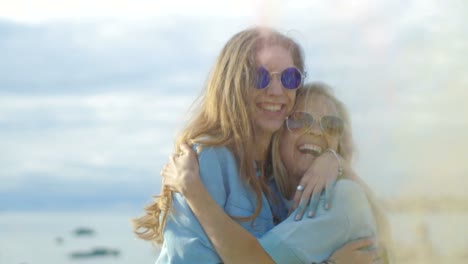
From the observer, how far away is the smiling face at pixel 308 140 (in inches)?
143

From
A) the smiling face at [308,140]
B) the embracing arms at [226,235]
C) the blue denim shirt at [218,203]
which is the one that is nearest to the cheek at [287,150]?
the smiling face at [308,140]

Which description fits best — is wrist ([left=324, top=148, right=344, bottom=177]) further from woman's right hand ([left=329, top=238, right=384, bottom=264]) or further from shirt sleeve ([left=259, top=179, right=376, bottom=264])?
woman's right hand ([left=329, top=238, right=384, bottom=264])

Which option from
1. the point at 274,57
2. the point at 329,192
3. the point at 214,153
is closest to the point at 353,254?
the point at 329,192

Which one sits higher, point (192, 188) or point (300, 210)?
point (192, 188)

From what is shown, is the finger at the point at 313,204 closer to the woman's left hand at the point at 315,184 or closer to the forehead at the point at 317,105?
the woman's left hand at the point at 315,184

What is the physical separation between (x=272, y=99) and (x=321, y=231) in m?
0.70

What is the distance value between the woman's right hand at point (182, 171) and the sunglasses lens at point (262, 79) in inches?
17.5

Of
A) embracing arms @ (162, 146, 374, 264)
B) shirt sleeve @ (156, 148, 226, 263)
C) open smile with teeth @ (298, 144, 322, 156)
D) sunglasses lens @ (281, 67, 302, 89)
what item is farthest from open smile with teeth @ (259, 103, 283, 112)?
embracing arms @ (162, 146, 374, 264)

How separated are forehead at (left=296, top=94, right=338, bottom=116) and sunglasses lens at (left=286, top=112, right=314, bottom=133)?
1.3 inches

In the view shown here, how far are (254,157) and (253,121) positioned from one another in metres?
0.19

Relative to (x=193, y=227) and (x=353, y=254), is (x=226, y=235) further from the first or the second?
(x=353, y=254)

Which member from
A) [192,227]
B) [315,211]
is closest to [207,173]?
[192,227]

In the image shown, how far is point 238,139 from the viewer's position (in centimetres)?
362

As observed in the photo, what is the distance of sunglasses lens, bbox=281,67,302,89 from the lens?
3.67 meters
